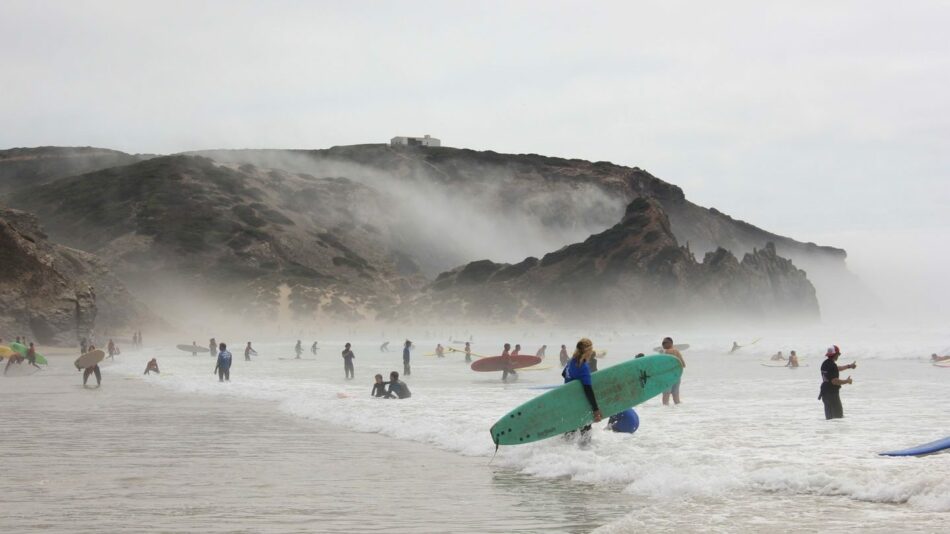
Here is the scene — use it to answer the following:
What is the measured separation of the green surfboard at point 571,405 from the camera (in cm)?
1277

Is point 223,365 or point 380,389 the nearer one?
point 380,389

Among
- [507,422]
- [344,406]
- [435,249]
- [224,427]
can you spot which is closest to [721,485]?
[507,422]

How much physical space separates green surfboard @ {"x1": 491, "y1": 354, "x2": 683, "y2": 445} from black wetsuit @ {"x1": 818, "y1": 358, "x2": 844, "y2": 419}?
135 inches

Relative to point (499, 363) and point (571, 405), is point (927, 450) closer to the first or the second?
point (571, 405)

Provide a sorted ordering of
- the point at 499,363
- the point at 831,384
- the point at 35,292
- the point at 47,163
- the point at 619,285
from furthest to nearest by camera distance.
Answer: the point at 47,163 → the point at 619,285 → the point at 35,292 → the point at 499,363 → the point at 831,384

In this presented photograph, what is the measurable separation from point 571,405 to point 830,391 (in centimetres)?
538

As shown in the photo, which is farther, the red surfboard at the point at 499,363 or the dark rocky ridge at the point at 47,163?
the dark rocky ridge at the point at 47,163

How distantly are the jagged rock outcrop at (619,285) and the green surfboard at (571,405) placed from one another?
96.4m

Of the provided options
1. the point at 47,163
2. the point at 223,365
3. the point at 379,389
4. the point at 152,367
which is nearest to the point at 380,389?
the point at 379,389

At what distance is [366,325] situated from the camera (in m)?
104

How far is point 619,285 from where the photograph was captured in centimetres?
11312

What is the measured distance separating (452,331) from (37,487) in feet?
306

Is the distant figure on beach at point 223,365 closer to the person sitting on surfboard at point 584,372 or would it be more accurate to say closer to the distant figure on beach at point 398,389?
the distant figure on beach at point 398,389

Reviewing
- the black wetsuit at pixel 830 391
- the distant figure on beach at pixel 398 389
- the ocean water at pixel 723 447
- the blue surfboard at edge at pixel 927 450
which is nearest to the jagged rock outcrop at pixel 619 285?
the ocean water at pixel 723 447
